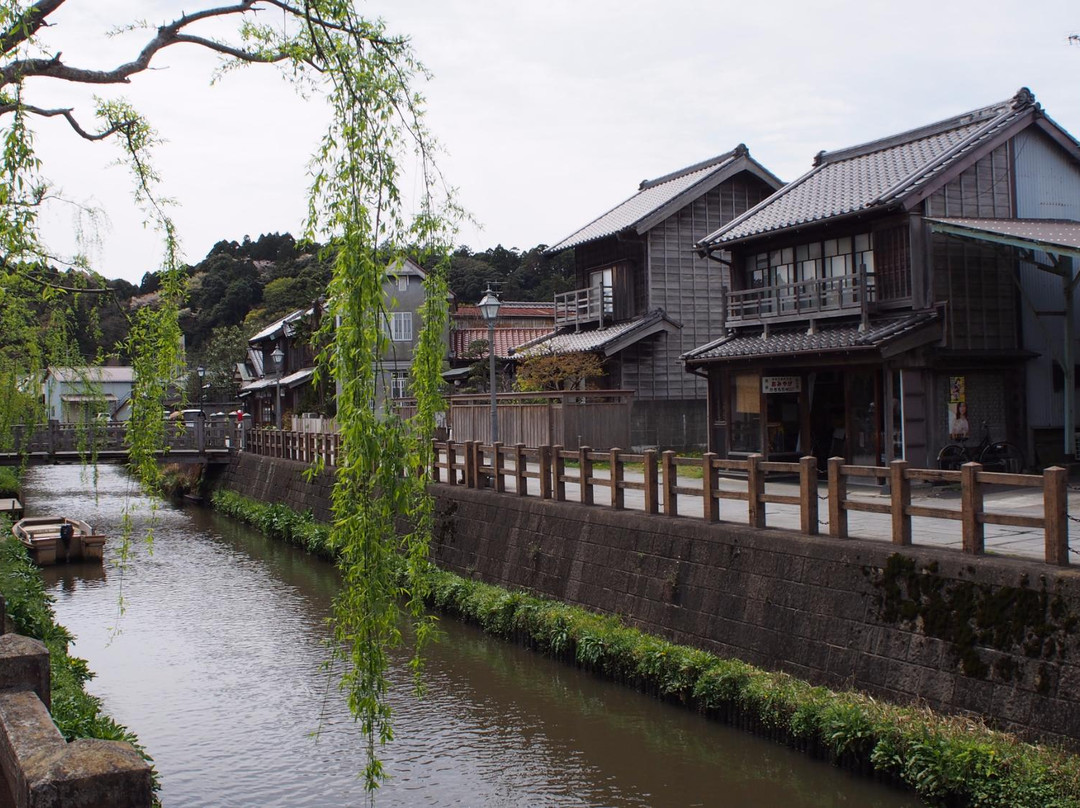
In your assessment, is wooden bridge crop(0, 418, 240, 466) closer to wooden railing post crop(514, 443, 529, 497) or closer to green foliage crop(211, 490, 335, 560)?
green foliage crop(211, 490, 335, 560)

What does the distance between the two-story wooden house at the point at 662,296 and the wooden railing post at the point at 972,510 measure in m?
19.7

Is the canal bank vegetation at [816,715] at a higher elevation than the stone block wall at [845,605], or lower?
lower

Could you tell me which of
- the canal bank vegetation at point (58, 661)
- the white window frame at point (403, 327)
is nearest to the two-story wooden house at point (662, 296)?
the white window frame at point (403, 327)

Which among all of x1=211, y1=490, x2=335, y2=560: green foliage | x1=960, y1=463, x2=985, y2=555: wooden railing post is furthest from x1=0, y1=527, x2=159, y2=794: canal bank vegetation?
x1=960, y1=463, x2=985, y2=555: wooden railing post

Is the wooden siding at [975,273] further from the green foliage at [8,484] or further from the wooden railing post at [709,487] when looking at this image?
the green foliage at [8,484]

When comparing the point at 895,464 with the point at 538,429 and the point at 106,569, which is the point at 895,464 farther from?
the point at 106,569

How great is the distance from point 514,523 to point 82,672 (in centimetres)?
723

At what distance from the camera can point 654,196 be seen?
108 feet

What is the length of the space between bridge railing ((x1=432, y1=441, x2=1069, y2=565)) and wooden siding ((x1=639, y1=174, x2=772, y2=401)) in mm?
10889

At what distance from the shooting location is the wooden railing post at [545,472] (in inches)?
656

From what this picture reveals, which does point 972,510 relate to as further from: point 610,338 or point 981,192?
point 610,338

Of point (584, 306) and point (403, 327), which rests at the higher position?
point (403, 327)

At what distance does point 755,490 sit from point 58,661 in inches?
321

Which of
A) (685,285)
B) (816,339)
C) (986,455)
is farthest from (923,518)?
(685,285)
